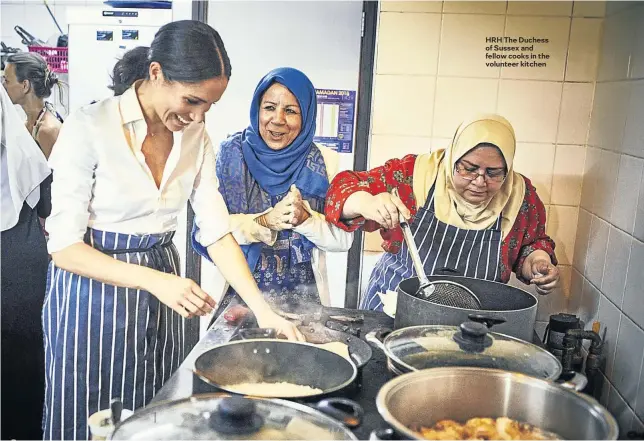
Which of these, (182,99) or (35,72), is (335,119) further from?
(35,72)

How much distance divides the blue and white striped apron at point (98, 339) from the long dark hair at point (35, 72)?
0.41 meters

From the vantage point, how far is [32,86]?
1388 millimetres

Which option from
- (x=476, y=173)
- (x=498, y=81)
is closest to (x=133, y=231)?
(x=476, y=173)

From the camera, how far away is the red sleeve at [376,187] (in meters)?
1.49

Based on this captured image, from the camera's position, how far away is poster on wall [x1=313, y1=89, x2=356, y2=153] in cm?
148

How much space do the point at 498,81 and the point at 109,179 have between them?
0.96 meters

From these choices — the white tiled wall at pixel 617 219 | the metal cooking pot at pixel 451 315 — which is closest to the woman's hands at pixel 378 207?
the metal cooking pot at pixel 451 315

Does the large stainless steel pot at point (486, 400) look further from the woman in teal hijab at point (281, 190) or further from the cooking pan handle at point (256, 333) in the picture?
the woman in teal hijab at point (281, 190)

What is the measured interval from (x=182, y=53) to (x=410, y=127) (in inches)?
23.3

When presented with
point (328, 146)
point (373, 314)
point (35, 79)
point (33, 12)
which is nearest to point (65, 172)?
point (35, 79)

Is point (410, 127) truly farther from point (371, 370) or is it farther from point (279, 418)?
point (279, 418)

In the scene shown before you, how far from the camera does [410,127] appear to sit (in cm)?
153

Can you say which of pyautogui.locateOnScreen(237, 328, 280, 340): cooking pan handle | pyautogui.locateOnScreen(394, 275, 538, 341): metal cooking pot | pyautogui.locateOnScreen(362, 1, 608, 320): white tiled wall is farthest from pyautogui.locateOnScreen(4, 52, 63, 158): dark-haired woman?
pyautogui.locateOnScreen(394, 275, 538, 341): metal cooking pot

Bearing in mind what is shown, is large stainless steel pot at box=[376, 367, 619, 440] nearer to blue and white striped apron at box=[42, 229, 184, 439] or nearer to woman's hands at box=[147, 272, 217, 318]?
woman's hands at box=[147, 272, 217, 318]
